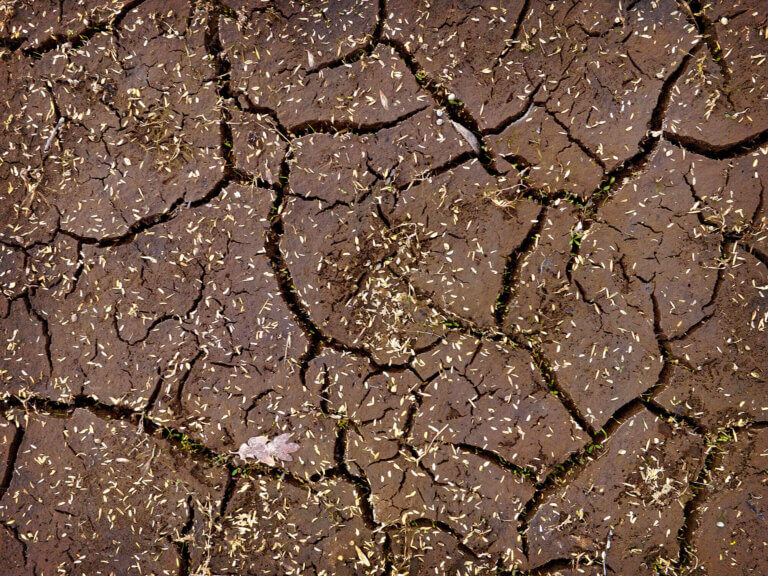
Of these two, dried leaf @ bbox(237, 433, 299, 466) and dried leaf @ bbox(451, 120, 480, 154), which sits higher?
dried leaf @ bbox(451, 120, 480, 154)

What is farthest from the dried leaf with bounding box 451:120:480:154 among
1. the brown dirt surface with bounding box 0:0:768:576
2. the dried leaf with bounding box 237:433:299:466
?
the dried leaf with bounding box 237:433:299:466

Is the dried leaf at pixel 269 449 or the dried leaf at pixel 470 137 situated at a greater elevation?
the dried leaf at pixel 470 137

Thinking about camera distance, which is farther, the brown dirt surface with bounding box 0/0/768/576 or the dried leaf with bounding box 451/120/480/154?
the dried leaf with bounding box 451/120/480/154

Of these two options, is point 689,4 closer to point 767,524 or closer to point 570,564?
point 767,524

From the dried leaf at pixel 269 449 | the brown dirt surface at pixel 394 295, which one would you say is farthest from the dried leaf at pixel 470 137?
the dried leaf at pixel 269 449

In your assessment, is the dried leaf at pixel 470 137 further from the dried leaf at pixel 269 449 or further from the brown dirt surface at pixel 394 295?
the dried leaf at pixel 269 449

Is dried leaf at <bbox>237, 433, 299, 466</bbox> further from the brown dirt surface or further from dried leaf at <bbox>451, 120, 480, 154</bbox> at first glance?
dried leaf at <bbox>451, 120, 480, 154</bbox>

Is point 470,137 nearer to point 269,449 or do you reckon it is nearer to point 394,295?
point 394,295

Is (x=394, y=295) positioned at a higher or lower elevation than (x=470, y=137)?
lower

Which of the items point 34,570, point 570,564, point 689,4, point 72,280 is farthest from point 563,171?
point 34,570

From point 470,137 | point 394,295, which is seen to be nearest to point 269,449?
point 394,295
